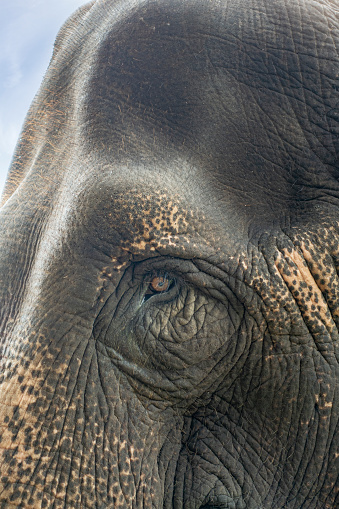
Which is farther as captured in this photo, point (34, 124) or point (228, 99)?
point (34, 124)

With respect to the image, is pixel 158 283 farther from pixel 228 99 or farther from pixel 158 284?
pixel 228 99

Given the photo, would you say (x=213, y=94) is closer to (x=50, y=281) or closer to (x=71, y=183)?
(x=71, y=183)

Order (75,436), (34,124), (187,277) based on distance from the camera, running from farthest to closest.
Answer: (34,124) → (187,277) → (75,436)

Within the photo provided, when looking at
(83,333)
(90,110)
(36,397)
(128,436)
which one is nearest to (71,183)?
(90,110)

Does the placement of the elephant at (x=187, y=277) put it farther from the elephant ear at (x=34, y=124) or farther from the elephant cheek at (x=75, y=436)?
the elephant ear at (x=34, y=124)

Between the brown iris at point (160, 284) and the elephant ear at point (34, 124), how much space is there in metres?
0.80

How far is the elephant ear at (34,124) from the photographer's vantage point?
224 centimetres

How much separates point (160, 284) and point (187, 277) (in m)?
0.09

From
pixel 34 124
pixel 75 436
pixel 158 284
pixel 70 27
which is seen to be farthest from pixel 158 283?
pixel 70 27

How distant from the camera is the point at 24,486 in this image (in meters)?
1.54

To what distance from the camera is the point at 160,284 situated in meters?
1.79

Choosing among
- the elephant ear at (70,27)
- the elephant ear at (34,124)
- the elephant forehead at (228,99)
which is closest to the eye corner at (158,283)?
the elephant forehead at (228,99)

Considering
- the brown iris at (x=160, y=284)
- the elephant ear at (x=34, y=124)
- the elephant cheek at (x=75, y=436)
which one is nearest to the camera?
the elephant cheek at (x=75, y=436)

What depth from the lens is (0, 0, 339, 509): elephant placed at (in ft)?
5.45
